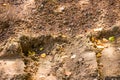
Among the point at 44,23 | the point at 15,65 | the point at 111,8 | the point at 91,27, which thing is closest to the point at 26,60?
the point at 15,65

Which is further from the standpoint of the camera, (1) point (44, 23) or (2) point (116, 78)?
(1) point (44, 23)

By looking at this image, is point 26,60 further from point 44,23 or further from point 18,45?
point 44,23

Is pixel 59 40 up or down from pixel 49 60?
up

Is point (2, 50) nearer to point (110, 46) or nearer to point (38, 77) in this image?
point (38, 77)

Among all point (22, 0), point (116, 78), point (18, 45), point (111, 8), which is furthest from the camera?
point (22, 0)

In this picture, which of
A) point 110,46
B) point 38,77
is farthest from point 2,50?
point 110,46

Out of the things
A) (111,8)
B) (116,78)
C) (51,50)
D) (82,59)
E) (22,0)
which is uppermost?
(22,0)

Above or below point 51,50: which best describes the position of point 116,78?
below

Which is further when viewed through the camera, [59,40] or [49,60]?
[59,40]

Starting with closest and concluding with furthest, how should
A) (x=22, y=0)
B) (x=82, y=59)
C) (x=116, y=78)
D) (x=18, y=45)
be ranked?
(x=116, y=78)
(x=82, y=59)
(x=18, y=45)
(x=22, y=0)
